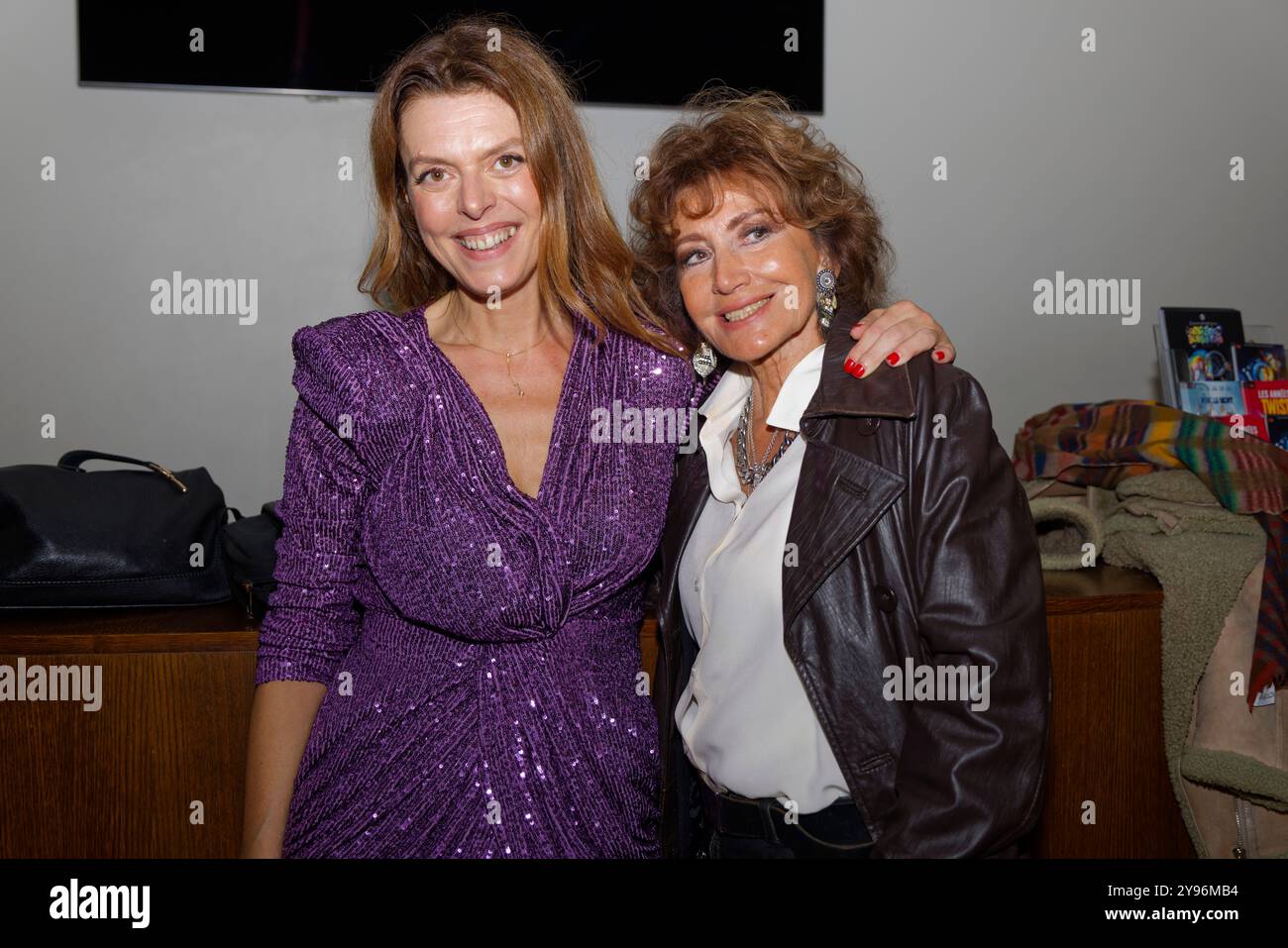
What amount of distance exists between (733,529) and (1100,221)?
1907mm

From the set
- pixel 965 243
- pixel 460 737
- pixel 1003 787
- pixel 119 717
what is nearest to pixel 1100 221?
pixel 965 243

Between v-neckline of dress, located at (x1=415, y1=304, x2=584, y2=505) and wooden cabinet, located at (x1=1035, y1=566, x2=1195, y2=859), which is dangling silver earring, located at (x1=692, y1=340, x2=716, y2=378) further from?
wooden cabinet, located at (x1=1035, y1=566, x2=1195, y2=859)

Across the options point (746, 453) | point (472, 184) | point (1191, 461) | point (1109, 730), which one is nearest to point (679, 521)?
point (746, 453)

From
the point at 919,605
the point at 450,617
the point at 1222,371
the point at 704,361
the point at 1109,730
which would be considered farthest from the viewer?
the point at 1222,371

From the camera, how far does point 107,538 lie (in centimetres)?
186

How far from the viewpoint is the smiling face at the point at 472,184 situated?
61.5 inches

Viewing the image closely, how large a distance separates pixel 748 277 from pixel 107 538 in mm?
1157

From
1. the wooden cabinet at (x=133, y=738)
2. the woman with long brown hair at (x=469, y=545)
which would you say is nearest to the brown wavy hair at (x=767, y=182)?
the woman with long brown hair at (x=469, y=545)

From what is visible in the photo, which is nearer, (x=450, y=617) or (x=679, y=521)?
(x=450, y=617)

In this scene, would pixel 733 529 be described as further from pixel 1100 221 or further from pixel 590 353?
pixel 1100 221

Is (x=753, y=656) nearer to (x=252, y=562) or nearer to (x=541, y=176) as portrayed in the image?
(x=541, y=176)

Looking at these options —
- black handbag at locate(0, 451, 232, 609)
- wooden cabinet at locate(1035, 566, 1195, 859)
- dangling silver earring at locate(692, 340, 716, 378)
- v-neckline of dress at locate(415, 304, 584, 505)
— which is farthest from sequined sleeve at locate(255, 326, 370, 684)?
wooden cabinet at locate(1035, 566, 1195, 859)

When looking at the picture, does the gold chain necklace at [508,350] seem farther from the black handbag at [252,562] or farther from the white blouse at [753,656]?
the black handbag at [252,562]

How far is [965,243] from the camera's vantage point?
9.48 feet
